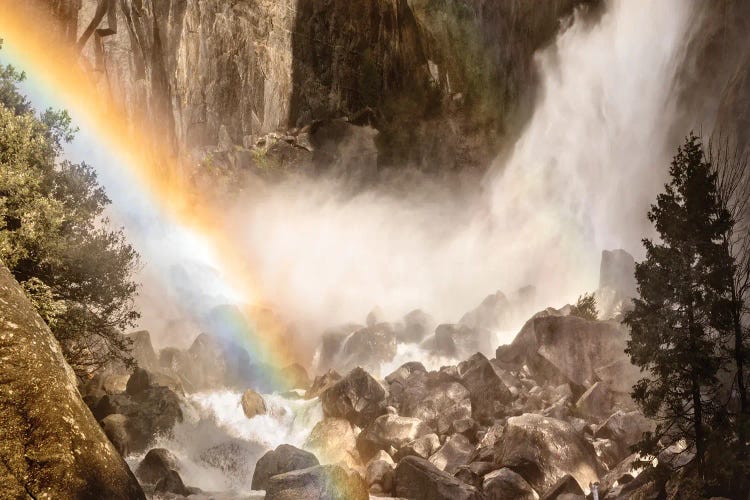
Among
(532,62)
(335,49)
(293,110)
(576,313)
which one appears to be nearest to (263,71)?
(293,110)

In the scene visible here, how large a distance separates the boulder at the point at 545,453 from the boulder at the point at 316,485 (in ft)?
26.5

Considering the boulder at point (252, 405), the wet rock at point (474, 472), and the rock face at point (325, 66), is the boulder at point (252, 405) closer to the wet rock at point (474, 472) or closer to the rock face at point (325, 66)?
the wet rock at point (474, 472)

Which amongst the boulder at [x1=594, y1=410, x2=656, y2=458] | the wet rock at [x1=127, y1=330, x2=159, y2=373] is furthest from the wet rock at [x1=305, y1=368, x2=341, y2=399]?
the boulder at [x1=594, y1=410, x2=656, y2=458]

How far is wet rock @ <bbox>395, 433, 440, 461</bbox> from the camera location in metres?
24.9

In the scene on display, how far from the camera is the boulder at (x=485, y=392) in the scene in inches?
1161

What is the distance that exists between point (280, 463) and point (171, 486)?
4.76m

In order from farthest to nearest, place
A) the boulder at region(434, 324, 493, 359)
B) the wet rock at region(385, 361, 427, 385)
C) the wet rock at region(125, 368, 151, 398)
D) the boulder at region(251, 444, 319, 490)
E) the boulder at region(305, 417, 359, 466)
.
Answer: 1. the boulder at region(434, 324, 493, 359)
2. the wet rock at region(385, 361, 427, 385)
3. the wet rock at region(125, 368, 151, 398)
4. the boulder at region(305, 417, 359, 466)
5. the boulder at region(251, 444, 319, 490)

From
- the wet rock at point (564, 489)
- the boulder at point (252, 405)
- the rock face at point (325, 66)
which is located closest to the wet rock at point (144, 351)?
the boulder at point (252, 405)

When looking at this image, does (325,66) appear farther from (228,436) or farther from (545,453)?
(545,453)

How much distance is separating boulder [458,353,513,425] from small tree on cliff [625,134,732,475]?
46.8ft

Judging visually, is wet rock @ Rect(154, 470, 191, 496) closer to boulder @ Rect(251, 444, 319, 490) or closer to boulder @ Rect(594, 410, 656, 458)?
boulder @ Rect(251, 444, 319, 490)

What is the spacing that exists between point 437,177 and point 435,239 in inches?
497

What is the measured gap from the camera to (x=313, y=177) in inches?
2635

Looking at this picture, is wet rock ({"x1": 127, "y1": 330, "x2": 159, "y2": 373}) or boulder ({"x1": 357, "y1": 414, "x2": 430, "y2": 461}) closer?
boulder ({"x1": 357, "y1": 414, "x2": 430, "y2": 461})
